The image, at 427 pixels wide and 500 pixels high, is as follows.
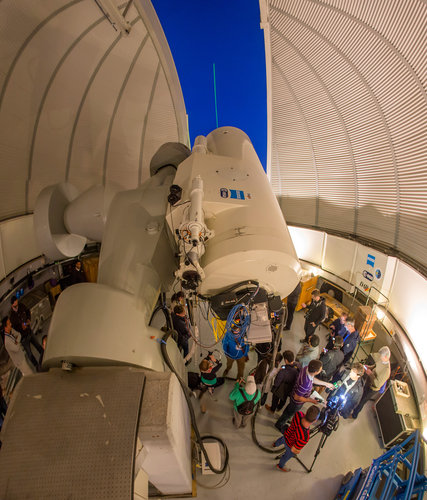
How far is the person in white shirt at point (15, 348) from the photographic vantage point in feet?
15.5

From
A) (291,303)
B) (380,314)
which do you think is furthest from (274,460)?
(380,314)

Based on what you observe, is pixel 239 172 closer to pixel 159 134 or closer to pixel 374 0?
pixel 374 0

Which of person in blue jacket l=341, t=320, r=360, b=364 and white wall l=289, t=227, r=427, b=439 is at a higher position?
white wall l=289, t=227, r=427, b=439

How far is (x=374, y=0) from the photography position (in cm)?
440

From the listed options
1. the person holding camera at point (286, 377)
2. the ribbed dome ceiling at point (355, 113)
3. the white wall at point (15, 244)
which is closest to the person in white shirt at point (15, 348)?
the white wall at point (15, 244)

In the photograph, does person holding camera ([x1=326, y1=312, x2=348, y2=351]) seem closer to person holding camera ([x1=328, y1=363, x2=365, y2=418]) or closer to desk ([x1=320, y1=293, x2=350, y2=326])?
person holding camera ([x1=328, y1=363, x2=365, y2=418])

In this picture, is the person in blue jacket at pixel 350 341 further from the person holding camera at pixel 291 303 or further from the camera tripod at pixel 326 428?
the camera tripod at pixel 326 428

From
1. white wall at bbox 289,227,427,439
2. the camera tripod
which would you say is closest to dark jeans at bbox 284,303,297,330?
white wall at bbox 289,227,427,439

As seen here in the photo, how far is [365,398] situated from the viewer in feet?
15.6

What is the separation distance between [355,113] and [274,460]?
24.4ft

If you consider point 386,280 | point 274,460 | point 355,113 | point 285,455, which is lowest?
point 274,460

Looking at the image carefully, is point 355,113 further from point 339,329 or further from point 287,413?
point 287,413

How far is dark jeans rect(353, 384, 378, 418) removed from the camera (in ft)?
15.6

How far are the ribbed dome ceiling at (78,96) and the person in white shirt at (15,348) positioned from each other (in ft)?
10.4
